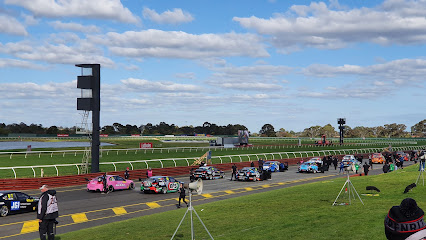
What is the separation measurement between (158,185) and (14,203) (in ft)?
35.2

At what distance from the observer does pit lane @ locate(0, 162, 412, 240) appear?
1867cm

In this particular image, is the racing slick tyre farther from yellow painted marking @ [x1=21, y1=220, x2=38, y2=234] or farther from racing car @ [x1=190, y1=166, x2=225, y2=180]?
racing car @ [x1=190, y1=166, x2=225, y2=180]

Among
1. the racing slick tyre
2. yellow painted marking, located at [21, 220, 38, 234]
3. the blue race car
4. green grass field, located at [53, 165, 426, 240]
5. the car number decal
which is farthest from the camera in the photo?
the blue race car

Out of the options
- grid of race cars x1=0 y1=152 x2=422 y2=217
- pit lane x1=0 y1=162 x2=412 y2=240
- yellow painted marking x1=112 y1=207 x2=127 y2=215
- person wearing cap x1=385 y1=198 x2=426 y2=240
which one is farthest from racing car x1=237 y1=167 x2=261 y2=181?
person wearing cap x1=385 y1=198 x2=426 y2=240

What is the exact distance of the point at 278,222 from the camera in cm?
1551

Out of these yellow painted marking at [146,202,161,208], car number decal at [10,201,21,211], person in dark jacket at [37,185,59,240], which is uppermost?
person in dark jacket at [37,185,59,240]

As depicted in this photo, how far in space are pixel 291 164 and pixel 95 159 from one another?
34.5 meters

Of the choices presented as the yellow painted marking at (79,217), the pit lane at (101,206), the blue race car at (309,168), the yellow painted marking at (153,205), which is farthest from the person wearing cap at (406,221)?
the blue race car at (309,168)

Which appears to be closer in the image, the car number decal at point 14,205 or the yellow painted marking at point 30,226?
the yellow painted marking at point 30,226

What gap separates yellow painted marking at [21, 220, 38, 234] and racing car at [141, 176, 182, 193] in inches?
429

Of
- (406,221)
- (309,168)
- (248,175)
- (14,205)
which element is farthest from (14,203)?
(309,168)

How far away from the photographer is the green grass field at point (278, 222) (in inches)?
520

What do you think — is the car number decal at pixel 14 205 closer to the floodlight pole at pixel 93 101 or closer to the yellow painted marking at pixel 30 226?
A: the yellow painted marking at pixel 30 226

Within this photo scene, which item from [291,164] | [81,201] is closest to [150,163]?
[291,164]
